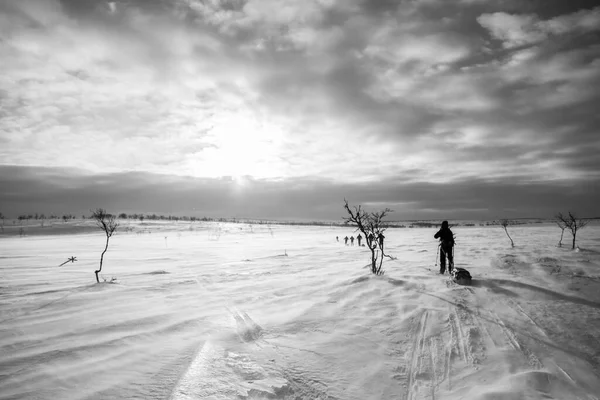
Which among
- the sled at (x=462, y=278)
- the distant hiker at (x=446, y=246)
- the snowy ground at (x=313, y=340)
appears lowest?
the snowy ground at (x=313, y=340)

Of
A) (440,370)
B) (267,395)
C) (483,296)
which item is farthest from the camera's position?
(483,296)

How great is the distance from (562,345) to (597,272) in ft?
22.4

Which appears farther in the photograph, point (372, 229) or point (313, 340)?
point (372, 229)

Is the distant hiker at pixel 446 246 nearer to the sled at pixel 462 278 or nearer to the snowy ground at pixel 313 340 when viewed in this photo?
the snowy ground at pixel 313 340

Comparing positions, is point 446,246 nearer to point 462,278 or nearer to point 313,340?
point 462,278

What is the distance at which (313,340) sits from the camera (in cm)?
524

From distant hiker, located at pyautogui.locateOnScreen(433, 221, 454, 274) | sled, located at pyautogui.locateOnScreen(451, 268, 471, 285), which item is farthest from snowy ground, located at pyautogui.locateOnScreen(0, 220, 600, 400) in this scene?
distant hiker, located at pyautogui.locateOnScreen(433, 221, 454, 274)

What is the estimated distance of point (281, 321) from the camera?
6.18 m

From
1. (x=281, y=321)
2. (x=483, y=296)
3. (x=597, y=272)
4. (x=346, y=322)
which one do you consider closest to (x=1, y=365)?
(x=281, y=321)

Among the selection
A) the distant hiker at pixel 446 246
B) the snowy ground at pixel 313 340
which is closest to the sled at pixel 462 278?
the snowy ground at pixel 313 340

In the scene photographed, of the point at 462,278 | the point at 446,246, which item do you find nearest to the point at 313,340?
the point at 462,278

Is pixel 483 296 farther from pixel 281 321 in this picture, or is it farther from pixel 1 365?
pixel 1 365

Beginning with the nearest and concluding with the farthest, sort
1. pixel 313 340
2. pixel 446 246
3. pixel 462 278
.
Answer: pixel 313 340 < pixel 462 278 < pixel 446 246

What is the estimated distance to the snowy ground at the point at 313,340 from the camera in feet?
12.5
